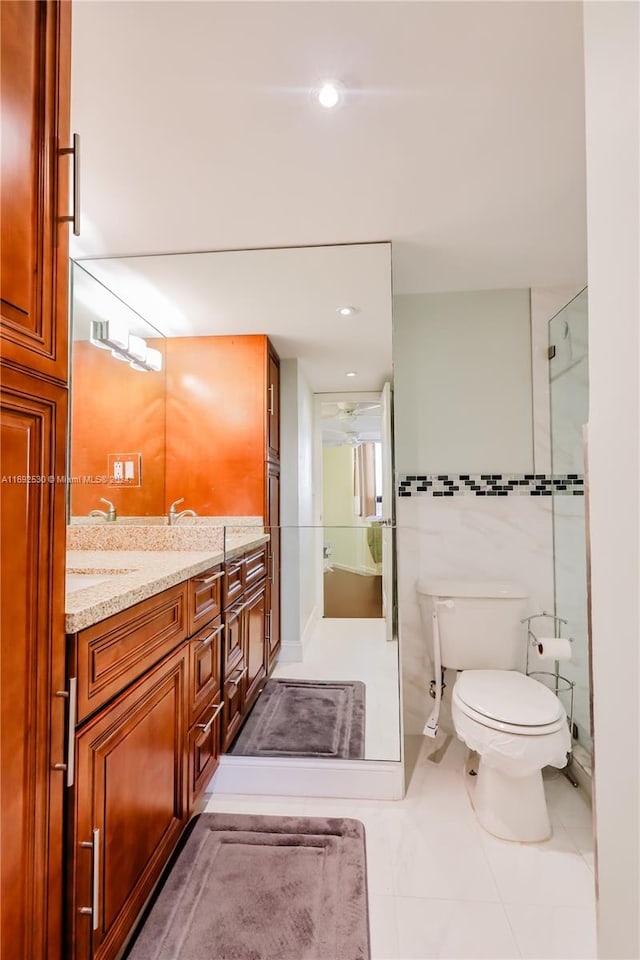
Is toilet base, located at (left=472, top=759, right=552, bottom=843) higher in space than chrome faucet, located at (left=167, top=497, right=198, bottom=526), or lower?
lower

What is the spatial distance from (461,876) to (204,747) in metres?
0.95

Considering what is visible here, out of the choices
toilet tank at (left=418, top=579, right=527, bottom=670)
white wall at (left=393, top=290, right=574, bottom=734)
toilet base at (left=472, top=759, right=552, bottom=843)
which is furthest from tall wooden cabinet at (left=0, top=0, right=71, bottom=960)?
white wall at (left=393, top=290, right=574, bottom=734)

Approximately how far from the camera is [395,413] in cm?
240

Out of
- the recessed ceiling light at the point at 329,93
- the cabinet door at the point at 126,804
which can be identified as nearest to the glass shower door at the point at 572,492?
the recessed ceiling light at the point at 329,93

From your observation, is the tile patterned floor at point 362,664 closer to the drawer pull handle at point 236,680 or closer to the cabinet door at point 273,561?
the cabinet door at point 273,561

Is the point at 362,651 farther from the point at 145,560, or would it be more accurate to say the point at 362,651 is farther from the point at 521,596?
the point at 145,560

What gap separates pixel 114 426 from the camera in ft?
7.00

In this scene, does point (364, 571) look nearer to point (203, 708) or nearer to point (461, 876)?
point (203, 708)

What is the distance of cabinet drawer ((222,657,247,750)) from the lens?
6.32 ft

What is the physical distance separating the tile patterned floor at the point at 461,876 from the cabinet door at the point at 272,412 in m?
1.47

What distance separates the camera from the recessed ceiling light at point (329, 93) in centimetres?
126

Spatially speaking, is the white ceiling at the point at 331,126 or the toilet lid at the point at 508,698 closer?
the white ceiling at the point at 331,126

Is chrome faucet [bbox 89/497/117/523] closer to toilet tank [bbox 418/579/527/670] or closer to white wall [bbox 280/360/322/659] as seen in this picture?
white wall [bbox 280/360/322/659]

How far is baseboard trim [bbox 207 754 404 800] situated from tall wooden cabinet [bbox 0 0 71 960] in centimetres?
110
